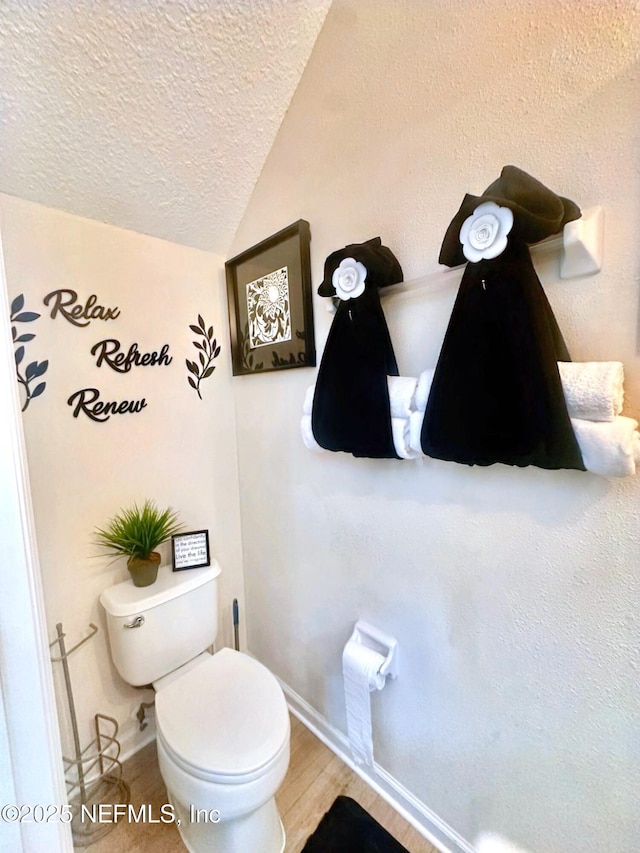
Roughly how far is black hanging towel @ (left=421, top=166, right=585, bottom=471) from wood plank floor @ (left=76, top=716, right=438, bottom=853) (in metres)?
1.27

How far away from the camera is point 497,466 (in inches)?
33.1

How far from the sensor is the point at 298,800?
118 centimetres

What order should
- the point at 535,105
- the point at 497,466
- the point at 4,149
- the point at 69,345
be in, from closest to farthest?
the point at 535,105, the point at 497,466, the point at 4,149, the point at 69,345

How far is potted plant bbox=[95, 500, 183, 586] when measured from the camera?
1237 mm

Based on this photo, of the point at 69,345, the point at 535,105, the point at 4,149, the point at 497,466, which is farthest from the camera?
the point at 69,345

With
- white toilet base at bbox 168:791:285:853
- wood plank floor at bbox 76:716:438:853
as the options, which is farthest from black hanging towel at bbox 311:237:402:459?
wood plank floor at bbox 76:716:438:853

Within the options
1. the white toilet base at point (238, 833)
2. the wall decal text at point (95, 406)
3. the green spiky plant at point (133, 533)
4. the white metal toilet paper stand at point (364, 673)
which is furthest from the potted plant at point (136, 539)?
the white metal toilet paper stand at point (364, 673)

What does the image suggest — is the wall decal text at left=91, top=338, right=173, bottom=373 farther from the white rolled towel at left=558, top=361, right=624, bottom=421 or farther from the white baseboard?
the white baseboard

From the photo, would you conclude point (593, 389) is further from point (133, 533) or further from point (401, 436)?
point (133, 533)

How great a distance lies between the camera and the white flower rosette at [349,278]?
0.90 meters

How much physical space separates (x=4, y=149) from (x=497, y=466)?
1.59 m

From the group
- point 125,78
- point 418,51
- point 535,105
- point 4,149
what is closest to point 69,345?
point 4,149

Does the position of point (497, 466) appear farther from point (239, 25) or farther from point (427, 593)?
point (239, 25)

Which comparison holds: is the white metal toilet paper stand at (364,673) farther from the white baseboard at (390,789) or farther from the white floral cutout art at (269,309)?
the white floral cutout art at (269,309)
